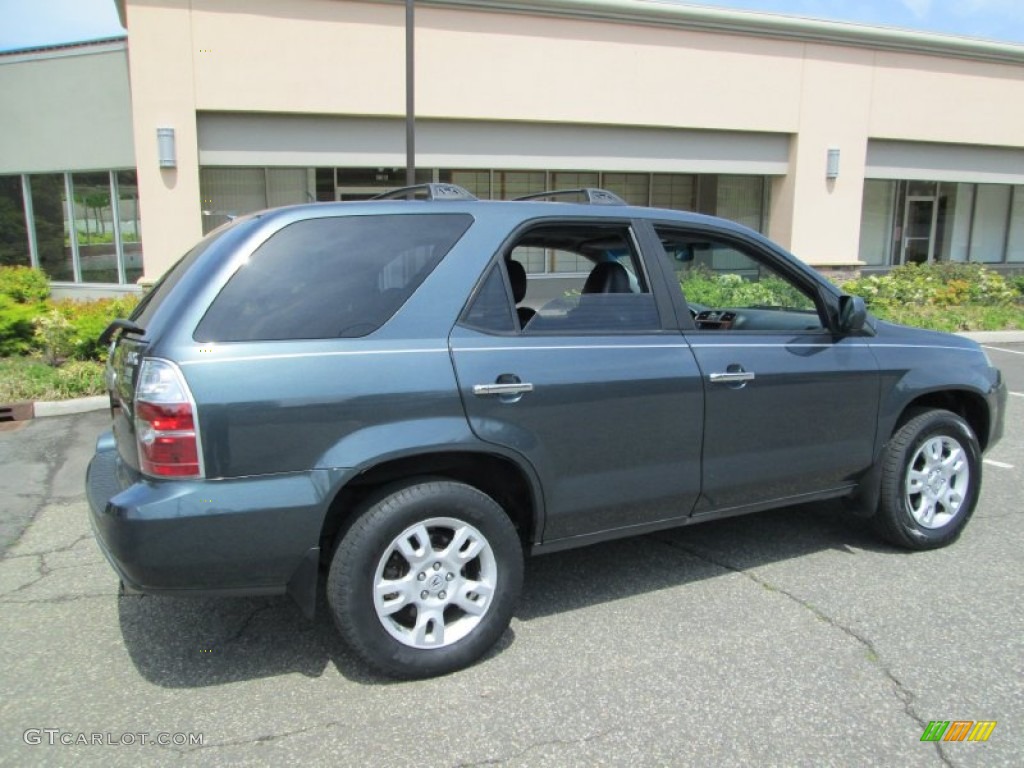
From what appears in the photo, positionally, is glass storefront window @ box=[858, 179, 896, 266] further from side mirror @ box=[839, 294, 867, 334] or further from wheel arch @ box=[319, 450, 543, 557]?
wheel arch @ box=[319, 450, 543, 557]

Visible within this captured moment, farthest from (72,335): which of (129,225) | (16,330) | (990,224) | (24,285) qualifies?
(990,224)

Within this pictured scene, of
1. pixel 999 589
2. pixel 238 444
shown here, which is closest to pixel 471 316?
pixel 238 444

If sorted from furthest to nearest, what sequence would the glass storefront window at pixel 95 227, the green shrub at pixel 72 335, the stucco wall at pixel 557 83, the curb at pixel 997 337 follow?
the glass storefront window at pixel 95 227 → the curb at pixel 997 337 → the stucco wall at pixel 557 83 → the green shrub at pixel 72 335

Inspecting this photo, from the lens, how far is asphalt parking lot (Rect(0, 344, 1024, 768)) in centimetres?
261

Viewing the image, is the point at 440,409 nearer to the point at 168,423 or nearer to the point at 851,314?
the point at 168,423

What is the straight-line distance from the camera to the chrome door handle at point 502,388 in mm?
3002

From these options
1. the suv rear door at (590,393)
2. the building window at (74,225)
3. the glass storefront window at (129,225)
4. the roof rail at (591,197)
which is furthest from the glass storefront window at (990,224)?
the suv rear door at (590,393)

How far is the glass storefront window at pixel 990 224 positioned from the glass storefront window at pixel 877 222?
2971 mm

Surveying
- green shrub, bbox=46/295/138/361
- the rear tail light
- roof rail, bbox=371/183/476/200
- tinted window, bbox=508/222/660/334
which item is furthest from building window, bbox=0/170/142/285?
the rear tail light

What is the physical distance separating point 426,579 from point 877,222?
66.4 feet

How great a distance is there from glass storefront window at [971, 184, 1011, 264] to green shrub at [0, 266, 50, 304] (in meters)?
22.1

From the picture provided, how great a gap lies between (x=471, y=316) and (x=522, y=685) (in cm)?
145

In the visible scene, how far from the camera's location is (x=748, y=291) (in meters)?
4.68

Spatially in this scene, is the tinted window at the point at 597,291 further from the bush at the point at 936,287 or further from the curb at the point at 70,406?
the bush at the point at 936,287
